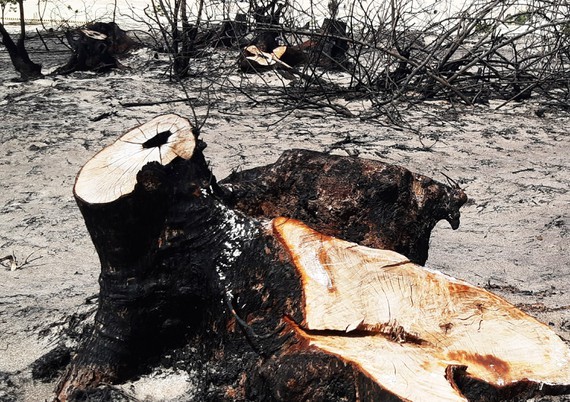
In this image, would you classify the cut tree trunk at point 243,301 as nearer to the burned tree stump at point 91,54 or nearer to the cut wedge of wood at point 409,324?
the cut wedge of wood at point 409,324

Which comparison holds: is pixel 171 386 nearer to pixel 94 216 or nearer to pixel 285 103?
pixel 94 216

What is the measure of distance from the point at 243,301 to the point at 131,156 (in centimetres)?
58

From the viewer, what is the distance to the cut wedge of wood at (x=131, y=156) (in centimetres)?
224

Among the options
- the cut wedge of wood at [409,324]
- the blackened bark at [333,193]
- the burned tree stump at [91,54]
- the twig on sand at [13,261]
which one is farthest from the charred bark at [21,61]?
the cut wedge of wood at [409,324]

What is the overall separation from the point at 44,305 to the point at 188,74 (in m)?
4.97

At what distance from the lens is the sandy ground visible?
119 inches

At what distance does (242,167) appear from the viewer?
4992 millimetres

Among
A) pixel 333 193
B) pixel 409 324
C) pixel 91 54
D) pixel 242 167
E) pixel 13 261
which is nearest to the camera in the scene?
pixel 409 324

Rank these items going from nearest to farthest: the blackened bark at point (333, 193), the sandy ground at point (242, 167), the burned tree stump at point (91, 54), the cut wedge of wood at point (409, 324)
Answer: the cut wedge of wood at point (409, 324) < the blackened bark at point (333, 193) < the sandy ground at point (242, 167) < the burned tree stump at point (91, 54)

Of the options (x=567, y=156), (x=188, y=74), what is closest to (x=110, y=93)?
(x=188, y=74)

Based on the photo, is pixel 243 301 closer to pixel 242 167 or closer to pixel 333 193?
pixel 333 193

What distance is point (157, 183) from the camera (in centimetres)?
224

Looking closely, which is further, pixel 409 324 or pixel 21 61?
pixel 21 61

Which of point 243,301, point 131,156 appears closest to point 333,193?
point 243,301
